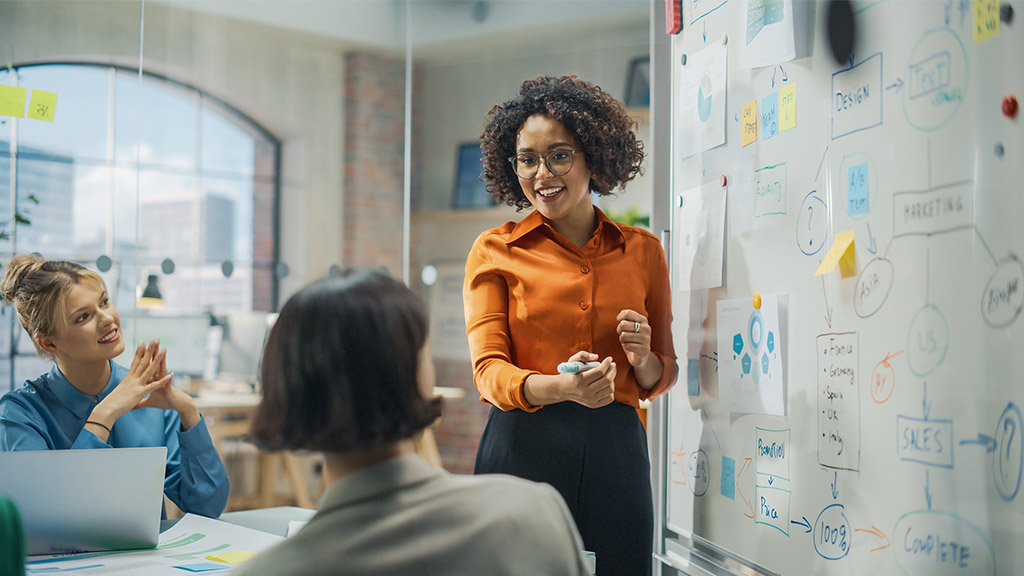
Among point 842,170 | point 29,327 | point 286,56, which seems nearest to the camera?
point 842,170

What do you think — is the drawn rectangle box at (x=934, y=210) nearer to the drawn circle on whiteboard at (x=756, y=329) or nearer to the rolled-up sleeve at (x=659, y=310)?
the drawn circle on whiteboard at (x=756, y=329)

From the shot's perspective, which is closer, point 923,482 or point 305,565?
point 305,565

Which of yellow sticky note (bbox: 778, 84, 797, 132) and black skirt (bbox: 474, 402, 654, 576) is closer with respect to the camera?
yellow sticky note (bbox: 778, 84, 797, 132)

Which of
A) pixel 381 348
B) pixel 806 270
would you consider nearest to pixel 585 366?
pixel 806 270

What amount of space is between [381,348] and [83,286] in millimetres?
1324

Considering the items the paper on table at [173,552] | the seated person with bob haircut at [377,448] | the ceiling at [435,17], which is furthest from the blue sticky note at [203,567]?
the ceiling at [435,17]

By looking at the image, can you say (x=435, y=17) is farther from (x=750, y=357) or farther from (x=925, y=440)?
(x=925, y=440)

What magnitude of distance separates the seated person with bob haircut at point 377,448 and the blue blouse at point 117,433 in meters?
1.08

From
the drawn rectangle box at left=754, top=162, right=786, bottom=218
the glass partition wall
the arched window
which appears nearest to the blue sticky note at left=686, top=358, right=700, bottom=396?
the drawn rectangle box at left=754, top=162, right=786, bottom=218

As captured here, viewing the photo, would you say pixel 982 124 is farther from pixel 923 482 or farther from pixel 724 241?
pixel 724 241

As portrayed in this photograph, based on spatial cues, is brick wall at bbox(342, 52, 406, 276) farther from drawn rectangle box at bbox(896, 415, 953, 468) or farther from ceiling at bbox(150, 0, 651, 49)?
drawn rectangle box at bbox(896, 415, 953, 468)

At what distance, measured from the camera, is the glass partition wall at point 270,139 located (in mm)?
3578

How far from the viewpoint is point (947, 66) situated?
3.78 feet

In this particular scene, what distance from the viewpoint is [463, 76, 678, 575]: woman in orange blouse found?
1.68 meters
